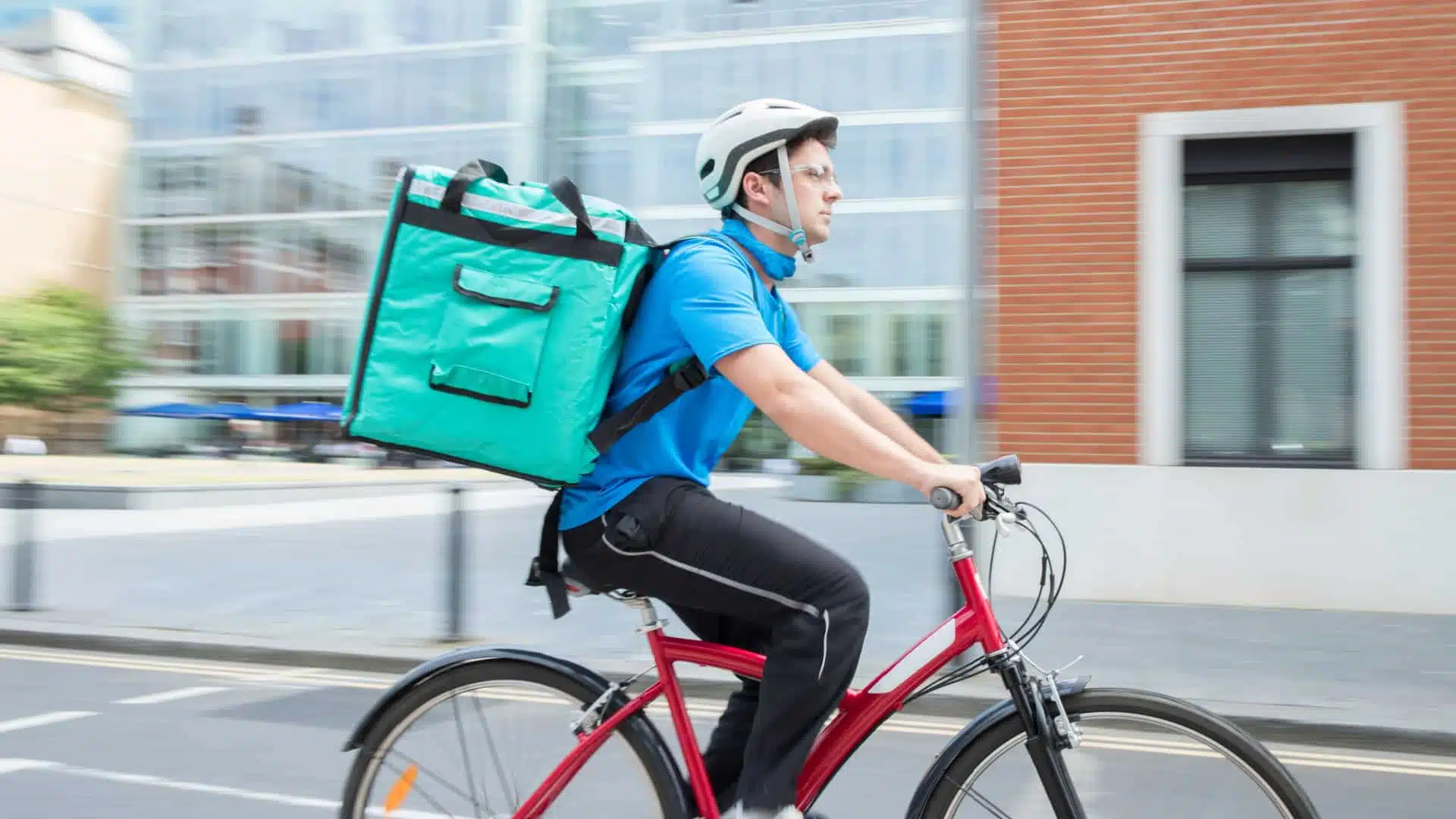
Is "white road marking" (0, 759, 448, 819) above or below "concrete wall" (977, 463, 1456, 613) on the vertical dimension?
below

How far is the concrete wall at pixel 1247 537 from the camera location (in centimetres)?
936

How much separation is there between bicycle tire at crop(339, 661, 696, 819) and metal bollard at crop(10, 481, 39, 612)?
6.85m

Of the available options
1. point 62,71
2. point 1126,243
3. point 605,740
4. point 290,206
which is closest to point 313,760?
point 605,740

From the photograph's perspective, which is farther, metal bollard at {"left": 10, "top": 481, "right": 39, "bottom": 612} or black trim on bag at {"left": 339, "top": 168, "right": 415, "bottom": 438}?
metal bollard at {"left": 10, "top": 481, "right": 39, "bottom": 612}

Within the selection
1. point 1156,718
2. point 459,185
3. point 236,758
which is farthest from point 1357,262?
point 459,185

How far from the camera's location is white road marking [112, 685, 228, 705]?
6.41m

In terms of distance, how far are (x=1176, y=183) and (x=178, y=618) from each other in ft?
23.6

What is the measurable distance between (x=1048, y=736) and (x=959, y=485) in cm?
50

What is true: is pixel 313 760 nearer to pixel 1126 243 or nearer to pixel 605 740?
pixel 605 740

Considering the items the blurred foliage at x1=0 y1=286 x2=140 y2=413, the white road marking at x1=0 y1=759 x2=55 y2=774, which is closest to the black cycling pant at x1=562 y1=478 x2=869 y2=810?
the white road marking at x1=0 y1=759 x2=55 y2=774

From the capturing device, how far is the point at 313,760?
526cm

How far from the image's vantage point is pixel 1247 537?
31.6ft

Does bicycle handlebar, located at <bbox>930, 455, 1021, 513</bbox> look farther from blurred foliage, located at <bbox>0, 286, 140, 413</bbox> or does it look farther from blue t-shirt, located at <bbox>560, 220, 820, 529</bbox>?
blurred foliage, located at <bbox>0, 286, 140, 413</bbox>

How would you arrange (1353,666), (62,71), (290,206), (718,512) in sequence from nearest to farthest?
(718,512) → (1353,666) → (290,206) → (62,71)
